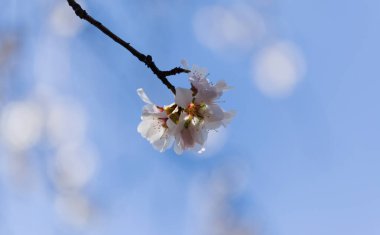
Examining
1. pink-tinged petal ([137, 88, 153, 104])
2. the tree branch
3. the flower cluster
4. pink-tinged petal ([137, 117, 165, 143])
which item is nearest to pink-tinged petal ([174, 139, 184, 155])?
the flower cluster

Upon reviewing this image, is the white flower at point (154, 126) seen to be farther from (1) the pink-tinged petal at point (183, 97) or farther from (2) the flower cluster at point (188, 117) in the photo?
(1) the pink-tinged petal at point (183, 97)

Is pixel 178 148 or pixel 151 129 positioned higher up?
pixel 151 129

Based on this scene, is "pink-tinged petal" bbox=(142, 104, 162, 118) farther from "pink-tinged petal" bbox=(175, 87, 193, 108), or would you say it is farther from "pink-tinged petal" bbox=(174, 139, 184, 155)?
"pink-tinged petal" bbox=(175, 87, 193, 108)

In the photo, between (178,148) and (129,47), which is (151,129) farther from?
(129,47)

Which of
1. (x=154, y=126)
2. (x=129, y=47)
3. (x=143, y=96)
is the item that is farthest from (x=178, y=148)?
(x=129, y=47)

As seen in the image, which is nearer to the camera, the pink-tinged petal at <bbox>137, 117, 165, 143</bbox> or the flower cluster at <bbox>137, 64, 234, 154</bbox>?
the flower cluster at <bbox>137, 64, 234, 154</bbox>

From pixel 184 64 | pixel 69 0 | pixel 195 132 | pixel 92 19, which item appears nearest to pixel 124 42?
pixel 92 19

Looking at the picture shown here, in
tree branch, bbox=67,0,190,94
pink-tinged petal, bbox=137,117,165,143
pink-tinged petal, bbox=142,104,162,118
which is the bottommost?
tree branch, bbox=67,0,190,94

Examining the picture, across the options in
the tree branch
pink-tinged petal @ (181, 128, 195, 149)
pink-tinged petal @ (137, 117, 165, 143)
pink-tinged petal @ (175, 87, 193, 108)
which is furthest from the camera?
pink-tinged petal @ (137, 117, 165, 143)
